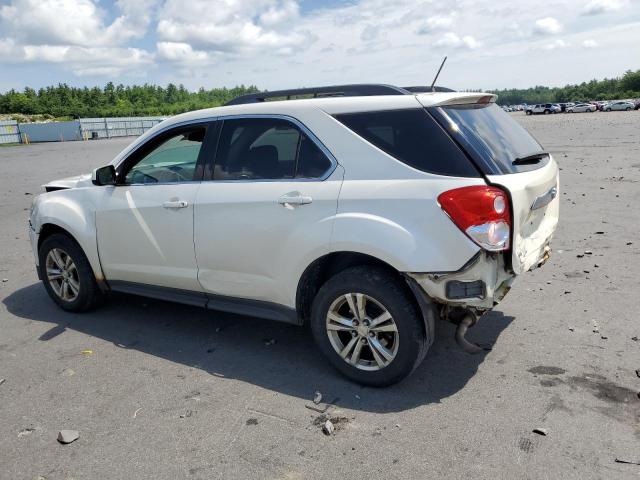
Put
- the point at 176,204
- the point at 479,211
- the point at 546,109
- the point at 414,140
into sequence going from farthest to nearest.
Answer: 1. the point at 546,109
2. the point at 176,204
3. the point at 414,140
4. the point at 479,211

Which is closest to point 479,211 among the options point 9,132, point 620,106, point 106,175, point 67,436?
point 67,436

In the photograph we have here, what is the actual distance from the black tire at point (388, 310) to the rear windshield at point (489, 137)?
93 centimetres

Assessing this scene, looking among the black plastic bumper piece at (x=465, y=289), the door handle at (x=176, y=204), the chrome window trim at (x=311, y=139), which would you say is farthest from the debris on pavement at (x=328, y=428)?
the door handle at (x=176, y=204)

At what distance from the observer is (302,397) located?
143 inches

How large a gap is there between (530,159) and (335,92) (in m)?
1.47

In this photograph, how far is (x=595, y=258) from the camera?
6.29 metres

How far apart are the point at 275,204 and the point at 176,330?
179 centimetres

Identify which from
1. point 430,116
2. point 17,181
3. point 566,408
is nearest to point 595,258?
point 566,408

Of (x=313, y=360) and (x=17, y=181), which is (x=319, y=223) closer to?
(x=313, y=360)

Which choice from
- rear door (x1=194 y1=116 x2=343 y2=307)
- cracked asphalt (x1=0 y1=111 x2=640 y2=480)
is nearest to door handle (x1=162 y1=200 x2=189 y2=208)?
rear door (x1=194 y1=116 x2=343 y2=307)

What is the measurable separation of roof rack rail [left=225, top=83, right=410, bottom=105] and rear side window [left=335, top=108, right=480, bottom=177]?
28cm

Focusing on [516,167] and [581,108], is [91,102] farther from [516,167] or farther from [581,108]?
[516,167]

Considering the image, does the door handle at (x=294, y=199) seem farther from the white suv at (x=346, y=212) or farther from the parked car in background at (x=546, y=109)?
Answer: the parked car in background at (x=546, y=109)

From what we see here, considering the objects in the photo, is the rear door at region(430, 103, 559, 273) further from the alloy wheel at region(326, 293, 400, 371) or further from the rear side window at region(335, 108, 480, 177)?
the alloy wheel at region(326, 293, 400, 371)
